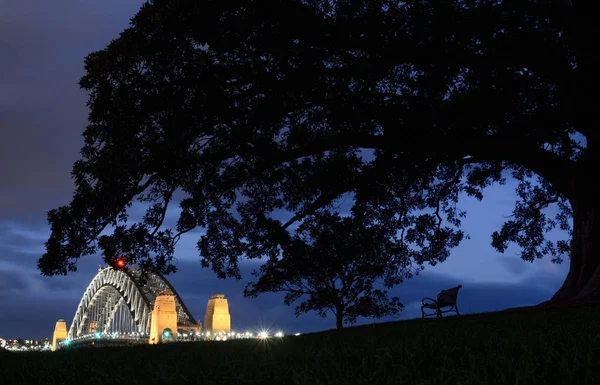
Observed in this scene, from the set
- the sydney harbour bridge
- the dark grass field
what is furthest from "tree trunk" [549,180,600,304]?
the sydney harbour bridge

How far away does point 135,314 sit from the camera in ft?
327

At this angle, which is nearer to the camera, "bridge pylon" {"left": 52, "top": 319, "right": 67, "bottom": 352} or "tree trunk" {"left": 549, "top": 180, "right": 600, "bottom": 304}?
"tree trunk" {"left": 549, "top": 180, "right": 600, "bottom": 304}

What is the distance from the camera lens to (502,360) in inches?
184

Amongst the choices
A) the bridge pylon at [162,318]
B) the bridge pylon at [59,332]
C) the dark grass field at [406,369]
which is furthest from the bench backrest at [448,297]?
the bridge pylon at [59,332]

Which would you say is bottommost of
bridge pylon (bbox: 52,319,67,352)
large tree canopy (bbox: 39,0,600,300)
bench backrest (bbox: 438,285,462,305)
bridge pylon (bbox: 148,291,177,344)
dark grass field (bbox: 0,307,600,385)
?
dark grass field (bbox: 0,307,600,385)

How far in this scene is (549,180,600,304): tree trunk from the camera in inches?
653

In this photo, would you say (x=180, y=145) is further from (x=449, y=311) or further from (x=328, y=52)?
(x=449, y=311)

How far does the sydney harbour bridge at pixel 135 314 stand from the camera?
82250 millimetres

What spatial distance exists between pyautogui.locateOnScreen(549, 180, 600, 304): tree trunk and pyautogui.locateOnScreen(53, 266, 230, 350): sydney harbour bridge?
55.9 metres

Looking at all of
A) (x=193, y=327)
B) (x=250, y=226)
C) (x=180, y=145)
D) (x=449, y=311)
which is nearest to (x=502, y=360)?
(x=180, y=145)

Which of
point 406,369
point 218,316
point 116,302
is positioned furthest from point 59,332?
point 406,369

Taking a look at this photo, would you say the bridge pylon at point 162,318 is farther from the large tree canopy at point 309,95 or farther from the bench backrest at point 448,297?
the large tree canopy at point 309,95

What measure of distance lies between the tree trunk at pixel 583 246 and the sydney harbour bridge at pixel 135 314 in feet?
183

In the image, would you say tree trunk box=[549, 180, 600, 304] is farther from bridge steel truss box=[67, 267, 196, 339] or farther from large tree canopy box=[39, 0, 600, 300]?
bridge steel truss box=[67, 267, 196, 339]
